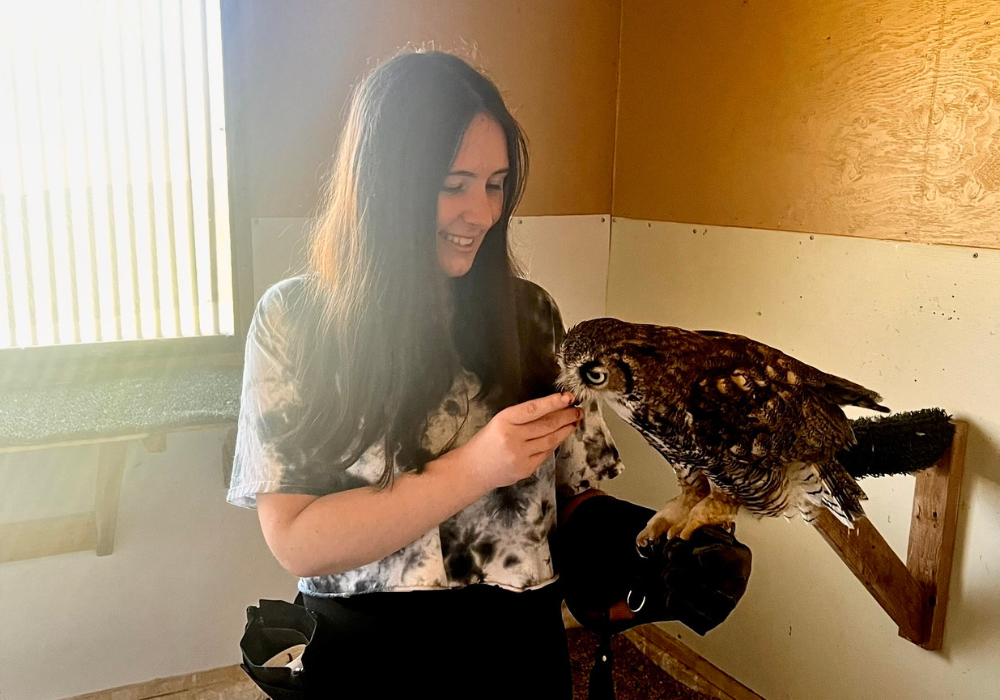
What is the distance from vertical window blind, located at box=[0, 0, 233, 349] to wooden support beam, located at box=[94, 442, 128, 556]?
0.28 metres

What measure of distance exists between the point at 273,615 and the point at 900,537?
4.01 ft

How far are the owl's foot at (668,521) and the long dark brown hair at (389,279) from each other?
254mm

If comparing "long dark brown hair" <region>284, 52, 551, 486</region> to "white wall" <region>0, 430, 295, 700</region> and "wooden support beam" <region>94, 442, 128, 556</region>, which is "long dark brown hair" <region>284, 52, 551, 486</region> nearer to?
"wooden support beam" <region>94, 442, 128, 556</region>

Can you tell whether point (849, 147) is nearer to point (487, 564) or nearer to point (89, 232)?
point (487, 564)

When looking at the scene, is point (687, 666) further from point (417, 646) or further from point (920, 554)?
point (417, 646)

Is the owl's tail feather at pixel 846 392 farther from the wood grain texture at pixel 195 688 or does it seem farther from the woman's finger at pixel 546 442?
the wood grain texture at pixel 195 688

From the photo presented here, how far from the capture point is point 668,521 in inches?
48.1

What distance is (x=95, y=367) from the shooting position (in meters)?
1.96

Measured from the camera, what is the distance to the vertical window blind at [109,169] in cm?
179

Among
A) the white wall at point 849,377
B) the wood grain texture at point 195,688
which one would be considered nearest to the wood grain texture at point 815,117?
the white wall at point 849,377

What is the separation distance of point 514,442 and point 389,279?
Answer: 0.89 ft

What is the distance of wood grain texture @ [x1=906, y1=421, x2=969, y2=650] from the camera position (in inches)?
60.3

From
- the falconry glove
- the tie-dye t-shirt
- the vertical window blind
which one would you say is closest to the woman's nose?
the tie-dye t-shirt

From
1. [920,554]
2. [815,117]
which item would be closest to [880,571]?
[920,554]
